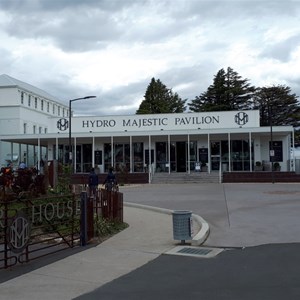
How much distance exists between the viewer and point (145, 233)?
1225cm

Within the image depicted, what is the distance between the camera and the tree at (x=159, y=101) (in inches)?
3469

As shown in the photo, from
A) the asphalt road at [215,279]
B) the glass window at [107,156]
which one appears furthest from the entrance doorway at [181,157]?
the asphalt road at [215,279]

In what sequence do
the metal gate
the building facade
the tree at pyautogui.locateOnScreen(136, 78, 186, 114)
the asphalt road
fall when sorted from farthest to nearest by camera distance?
the tree at pyautogui.locateOnScreen(136, 78, 186, 114), the building facade, the metal gate, the asphalt road

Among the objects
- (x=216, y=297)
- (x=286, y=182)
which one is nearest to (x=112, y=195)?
(x=216, y=297)

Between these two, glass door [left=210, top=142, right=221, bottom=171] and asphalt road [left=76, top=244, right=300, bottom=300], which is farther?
glass door [left=210, top=142, right=221, bottom=171]

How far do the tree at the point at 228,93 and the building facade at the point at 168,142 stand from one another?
134 ft

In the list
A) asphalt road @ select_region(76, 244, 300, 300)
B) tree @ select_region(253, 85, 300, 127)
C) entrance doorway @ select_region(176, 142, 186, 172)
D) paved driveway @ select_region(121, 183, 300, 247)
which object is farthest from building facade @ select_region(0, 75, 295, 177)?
tree @ select_region(253, 85, 300, 127)

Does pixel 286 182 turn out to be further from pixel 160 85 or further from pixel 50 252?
pixel 160 85

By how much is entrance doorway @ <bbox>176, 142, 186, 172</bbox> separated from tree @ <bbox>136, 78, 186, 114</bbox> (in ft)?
141

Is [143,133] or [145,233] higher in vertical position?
[143,133]

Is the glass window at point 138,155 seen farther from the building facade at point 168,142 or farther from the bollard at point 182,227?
the bollard at point 182,227

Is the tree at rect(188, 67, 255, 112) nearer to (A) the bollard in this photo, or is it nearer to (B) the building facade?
(B) the building facade

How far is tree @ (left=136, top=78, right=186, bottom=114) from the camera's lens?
88125mm

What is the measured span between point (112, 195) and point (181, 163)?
97.7 feet
